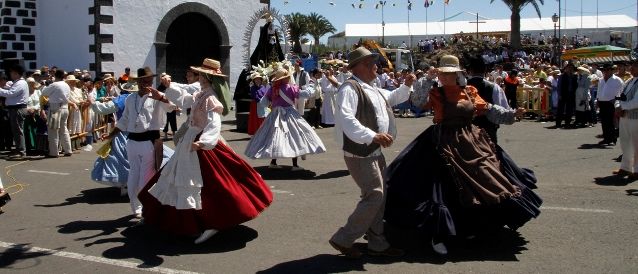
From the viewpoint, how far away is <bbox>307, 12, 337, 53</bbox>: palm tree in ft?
189

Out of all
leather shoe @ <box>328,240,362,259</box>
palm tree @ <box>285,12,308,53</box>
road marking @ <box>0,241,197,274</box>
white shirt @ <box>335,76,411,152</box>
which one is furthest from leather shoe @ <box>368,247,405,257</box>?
palm tree @ <box>285,12,308,53</box>

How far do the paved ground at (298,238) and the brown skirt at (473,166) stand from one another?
576 millimetres

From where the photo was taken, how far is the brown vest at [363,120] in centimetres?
561

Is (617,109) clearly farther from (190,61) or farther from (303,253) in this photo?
(190,61)

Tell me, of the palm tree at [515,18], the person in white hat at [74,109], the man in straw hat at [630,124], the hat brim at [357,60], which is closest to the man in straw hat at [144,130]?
the hat brim at [357,60]

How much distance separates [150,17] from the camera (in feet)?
64.4

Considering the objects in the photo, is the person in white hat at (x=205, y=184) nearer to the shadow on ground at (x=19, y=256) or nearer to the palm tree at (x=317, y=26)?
the shadow on ground at (x=19, y=256)

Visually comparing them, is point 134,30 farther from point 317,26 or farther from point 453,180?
point 317,26

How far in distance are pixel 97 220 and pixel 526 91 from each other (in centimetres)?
1562

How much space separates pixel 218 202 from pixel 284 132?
416 cm

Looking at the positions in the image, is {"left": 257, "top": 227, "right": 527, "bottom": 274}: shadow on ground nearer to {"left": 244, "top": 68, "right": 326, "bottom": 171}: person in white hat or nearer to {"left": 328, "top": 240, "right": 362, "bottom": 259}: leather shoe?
{"left": 328, "top": 240, "right": 362, "bottom": 259}: leather shoe

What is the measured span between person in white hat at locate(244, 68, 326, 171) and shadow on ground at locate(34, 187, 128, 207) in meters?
2.21

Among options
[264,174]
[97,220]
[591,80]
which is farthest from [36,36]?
[591,80]

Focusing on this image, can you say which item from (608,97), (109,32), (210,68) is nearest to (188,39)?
(109,32)
